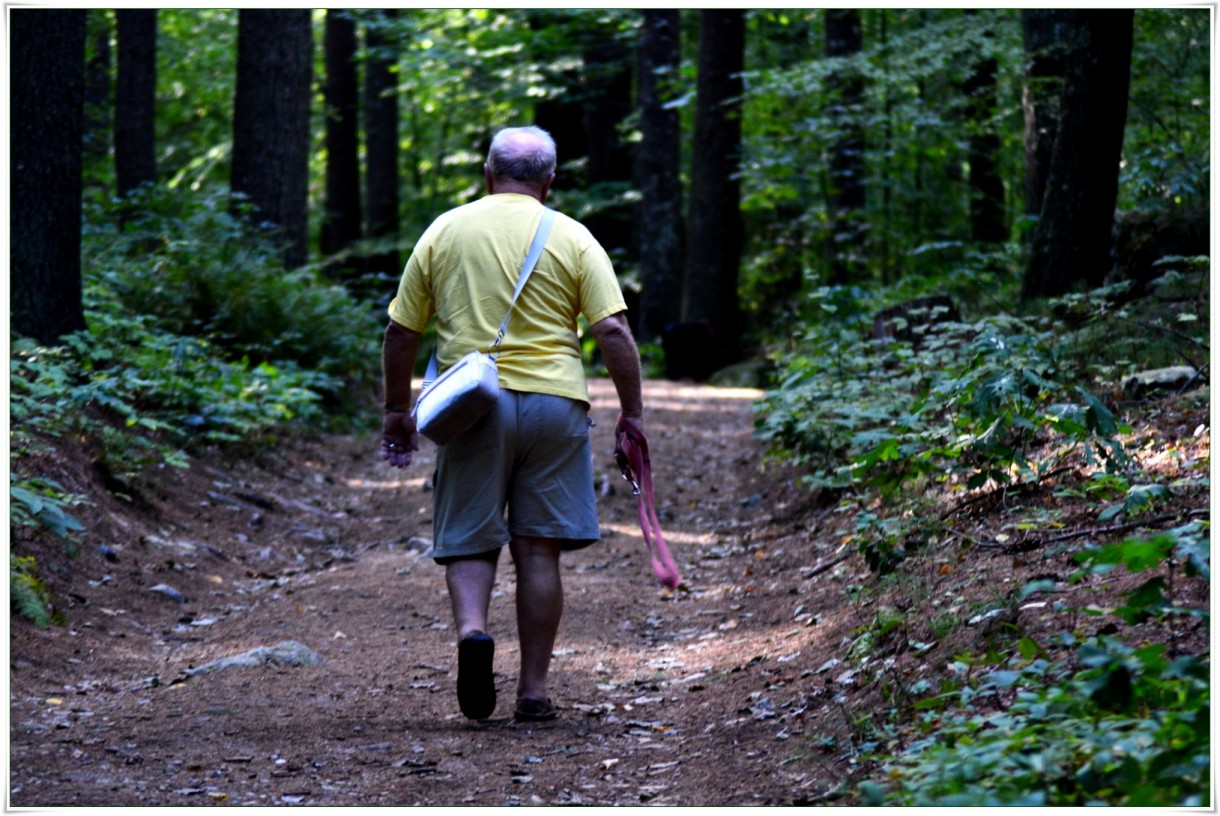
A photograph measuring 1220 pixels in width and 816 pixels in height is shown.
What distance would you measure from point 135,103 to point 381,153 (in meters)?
7.85

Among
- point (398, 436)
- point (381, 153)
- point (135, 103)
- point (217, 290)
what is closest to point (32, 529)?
point (398, 436)

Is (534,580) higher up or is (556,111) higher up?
(556,111)

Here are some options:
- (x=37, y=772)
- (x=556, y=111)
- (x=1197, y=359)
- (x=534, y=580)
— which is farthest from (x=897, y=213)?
(x=37, y=772)

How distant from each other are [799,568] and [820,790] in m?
3.38

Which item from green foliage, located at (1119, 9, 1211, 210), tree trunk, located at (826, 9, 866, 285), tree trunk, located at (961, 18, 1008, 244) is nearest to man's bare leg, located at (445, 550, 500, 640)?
green foliage, located at (1119, 9, 1211, 210)

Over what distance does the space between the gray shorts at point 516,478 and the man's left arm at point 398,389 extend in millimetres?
155

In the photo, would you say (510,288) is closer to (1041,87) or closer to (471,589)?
(471,589)

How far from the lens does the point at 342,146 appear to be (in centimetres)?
2334

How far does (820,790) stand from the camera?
351 cm

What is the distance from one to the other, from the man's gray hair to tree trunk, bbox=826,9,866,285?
11.1 meters

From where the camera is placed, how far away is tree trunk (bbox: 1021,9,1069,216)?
10.9 metres

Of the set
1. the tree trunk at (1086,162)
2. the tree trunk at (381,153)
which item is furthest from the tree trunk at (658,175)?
the tree trunk at (1086,162)

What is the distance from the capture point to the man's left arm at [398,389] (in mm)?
4598

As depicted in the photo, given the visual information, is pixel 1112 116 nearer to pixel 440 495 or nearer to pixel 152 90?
pixel 440 495
